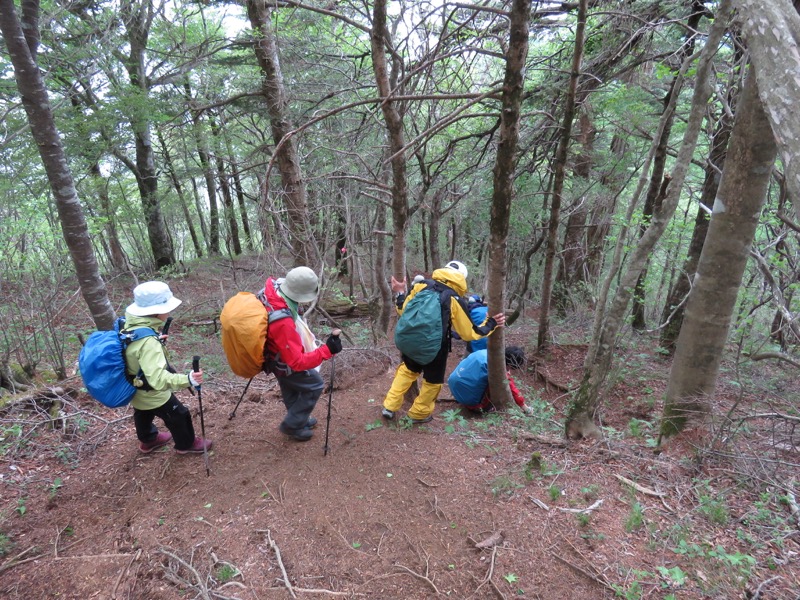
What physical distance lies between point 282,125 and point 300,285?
13.5 feet

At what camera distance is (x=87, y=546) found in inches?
116

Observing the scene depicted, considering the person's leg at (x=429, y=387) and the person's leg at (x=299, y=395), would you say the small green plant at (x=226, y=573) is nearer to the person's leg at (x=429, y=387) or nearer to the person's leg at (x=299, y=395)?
the person's leg at (x=299, y=395)

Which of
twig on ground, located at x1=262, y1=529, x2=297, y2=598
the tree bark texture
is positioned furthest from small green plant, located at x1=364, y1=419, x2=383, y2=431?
the tree bark texture

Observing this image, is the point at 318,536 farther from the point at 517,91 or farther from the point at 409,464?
the point at 517,91

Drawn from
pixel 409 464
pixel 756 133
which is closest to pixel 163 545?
pixel 409 464

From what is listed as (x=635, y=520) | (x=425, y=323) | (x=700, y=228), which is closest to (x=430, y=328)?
(x=425, y=323)

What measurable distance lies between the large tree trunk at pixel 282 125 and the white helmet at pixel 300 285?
211 cm

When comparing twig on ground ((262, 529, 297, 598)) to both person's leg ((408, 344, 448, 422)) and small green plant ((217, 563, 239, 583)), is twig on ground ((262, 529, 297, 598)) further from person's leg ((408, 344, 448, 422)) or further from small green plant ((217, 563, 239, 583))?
person's leg ((408, 344, 448, 422))

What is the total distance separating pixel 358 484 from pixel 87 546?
2.06 m

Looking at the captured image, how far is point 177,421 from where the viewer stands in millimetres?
3799

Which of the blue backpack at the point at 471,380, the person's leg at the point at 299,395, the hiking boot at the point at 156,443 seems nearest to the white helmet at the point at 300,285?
the person's leg at the point at 299,395

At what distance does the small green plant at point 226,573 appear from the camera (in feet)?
8.55

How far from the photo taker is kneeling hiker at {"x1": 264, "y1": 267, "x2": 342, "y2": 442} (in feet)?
11.8

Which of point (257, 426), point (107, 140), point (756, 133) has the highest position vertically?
point (107, 140)
